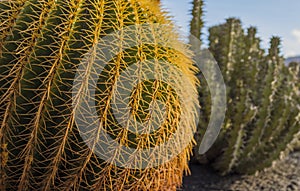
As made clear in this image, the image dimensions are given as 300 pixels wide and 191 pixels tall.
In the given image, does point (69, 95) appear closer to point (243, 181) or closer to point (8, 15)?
point (8, 15)

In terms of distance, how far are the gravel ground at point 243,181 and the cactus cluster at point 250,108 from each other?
0.07m

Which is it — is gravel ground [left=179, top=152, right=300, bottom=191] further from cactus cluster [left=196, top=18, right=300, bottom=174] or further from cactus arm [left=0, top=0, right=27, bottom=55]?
cactus arm [left=0, top=0, right=27, bottom=55]

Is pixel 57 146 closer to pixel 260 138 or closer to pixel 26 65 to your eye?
pixel 26 65

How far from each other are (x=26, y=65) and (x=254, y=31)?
2312 mm

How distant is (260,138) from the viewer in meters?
3.29

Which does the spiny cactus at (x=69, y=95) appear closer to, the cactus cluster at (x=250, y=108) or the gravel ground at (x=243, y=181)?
the gravel ground at (x=243, y=181)

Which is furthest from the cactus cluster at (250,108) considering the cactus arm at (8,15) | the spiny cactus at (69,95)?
the cactus arm at (8,15)

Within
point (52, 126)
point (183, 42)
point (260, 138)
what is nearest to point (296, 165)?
point (260, 138)

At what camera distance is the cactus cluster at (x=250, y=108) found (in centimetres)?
309

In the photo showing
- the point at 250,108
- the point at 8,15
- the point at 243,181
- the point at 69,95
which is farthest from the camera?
the point at 243,181

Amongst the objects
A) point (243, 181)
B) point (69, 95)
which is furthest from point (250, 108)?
point (69, 95)

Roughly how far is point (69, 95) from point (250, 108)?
1643 mm

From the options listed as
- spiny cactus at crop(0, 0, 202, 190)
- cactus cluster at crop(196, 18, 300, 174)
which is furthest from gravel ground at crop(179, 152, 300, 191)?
spiny cactus at crop(0, 0, 202, 190)

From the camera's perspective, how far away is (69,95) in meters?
1.66
